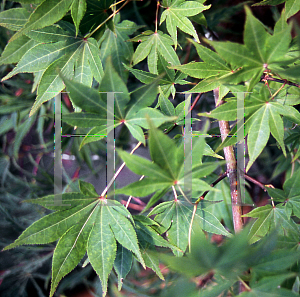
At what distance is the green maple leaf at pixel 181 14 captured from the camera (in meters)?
0.44

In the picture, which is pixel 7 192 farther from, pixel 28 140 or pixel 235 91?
pixel 235 91

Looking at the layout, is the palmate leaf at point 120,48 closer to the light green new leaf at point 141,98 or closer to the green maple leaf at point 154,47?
the green maple leaf at point 154,47

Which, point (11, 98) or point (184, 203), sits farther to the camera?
point (11, 98)

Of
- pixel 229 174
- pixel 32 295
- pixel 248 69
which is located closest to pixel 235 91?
pixel 248 69

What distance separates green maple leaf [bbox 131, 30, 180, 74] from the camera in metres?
0.48

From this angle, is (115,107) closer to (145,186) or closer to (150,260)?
(145,186)

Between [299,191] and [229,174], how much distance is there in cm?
11

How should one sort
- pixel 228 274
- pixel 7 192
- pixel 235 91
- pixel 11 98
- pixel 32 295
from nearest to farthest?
pixel 228 274, pixel 235 91, pixel 11 98, pixel 7 192, pixel 32 295

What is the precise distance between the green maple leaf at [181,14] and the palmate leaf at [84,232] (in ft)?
0.95

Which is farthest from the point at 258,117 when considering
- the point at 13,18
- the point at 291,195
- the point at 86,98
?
the point at 13,18

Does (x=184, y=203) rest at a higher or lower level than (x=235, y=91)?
lower

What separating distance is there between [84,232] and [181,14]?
1.24 ft

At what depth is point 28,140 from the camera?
124cm

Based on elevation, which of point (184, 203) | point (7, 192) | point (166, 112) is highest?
point (166, 112)
